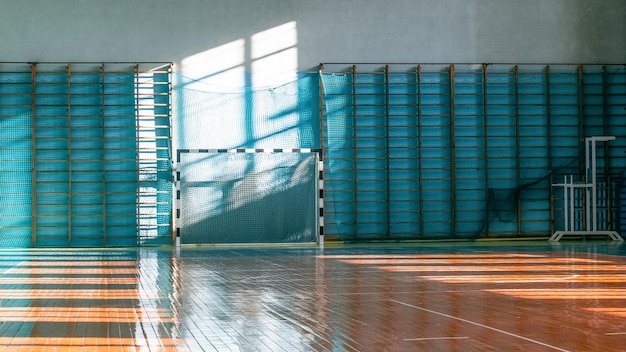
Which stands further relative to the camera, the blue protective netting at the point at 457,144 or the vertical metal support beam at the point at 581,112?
the vertical metal support beam at the point at 581,112

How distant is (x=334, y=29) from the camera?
16594 millimetres

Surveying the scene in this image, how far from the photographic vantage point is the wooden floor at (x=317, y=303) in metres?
5.05

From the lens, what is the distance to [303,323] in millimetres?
5812

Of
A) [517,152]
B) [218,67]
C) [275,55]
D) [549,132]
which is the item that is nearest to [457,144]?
[517,152]

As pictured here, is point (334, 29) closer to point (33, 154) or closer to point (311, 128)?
point (311, 128)

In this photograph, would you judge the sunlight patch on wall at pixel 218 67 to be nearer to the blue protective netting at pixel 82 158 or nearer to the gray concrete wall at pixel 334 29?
the gray concrete wall at pixel 334 29

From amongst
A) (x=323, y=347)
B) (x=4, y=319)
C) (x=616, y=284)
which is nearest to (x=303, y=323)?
(x=323, y=347)

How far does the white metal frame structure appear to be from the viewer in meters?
15.8

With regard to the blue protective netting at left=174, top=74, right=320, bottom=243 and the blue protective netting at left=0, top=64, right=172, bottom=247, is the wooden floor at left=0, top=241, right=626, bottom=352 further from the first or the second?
the blue protective netting at left=174, top=74, right=320, bottom=243

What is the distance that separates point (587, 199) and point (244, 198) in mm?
6731

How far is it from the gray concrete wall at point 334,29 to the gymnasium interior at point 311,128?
0.03 metres

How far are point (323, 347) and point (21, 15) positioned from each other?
12835mm

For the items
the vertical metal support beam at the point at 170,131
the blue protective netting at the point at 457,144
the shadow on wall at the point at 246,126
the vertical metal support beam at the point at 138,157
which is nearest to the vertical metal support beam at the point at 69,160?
the vertical metal support beam at the point at 138,157

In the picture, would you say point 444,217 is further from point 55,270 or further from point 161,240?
point 55,270
